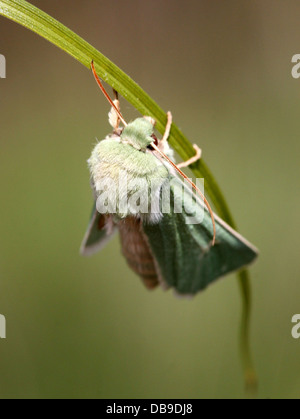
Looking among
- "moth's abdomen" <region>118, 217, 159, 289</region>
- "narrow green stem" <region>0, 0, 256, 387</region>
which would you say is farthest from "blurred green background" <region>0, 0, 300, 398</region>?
"narrow green stem" <region>0, 0, 256, 387</region>

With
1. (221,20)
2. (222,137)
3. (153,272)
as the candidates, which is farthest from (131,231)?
(221,20)

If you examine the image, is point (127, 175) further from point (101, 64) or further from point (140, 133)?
point (101, 64)

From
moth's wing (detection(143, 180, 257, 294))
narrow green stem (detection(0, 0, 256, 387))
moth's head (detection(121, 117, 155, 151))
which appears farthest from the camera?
moth's wing (detection(143, 180, 257, 294))

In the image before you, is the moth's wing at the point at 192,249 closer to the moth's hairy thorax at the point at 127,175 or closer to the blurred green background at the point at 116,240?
the moth's hairy thorax at the point at 127,175

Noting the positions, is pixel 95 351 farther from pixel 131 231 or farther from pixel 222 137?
pixel 222 137

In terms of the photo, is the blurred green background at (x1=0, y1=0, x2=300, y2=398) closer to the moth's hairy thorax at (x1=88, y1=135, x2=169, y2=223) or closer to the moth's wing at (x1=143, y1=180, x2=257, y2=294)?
the moth's wing at (x1=143, y1=180, x2=257, y2=294)

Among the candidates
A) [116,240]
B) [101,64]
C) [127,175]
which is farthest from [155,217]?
[116,240]
